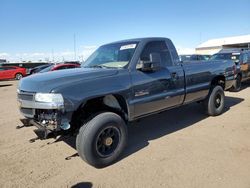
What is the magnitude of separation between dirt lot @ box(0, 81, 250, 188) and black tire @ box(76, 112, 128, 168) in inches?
6.7

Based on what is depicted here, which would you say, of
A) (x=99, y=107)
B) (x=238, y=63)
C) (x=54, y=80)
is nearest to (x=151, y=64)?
(x=99, y=107)

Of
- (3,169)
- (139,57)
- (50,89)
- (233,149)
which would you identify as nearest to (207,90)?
(233,149)

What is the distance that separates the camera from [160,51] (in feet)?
16.4

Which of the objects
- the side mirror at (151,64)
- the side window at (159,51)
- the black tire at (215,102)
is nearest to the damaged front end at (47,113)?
the side mirror at (151,64)

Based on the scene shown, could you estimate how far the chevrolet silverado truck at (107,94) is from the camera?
3.48 metres

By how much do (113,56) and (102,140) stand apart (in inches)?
68.6

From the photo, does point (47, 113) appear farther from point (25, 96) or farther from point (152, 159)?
point (152, 159)

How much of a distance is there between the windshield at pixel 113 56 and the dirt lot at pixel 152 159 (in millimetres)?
1626

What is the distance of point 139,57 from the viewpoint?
4434mm

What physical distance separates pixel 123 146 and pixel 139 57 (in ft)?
5.42

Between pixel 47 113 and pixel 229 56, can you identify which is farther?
pixel 229 56

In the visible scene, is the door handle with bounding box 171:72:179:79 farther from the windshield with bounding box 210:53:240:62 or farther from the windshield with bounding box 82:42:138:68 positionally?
the windshield with bounding box 210:53:240:62

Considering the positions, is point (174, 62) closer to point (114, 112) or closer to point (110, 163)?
point (114, 112)

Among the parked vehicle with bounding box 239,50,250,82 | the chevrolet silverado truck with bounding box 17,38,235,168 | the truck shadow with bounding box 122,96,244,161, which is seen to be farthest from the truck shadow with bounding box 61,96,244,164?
the parked vehicle with bounding box 239,50,250,82
